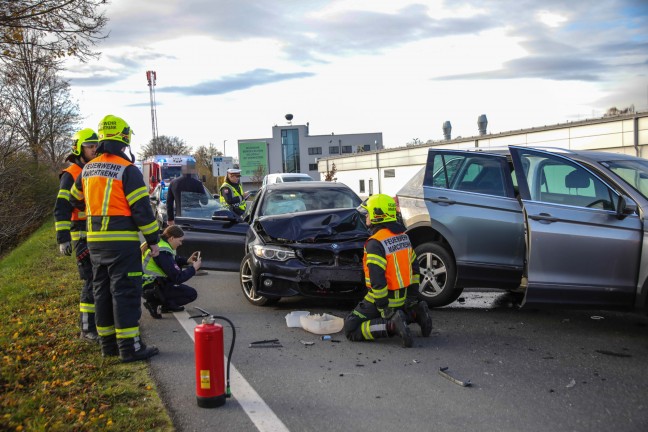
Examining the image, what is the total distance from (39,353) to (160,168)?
941 inches

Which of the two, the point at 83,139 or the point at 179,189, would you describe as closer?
the point at 83,139

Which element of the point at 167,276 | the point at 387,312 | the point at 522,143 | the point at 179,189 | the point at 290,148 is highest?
the point at 290,148

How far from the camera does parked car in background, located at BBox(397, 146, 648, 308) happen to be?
571 cm

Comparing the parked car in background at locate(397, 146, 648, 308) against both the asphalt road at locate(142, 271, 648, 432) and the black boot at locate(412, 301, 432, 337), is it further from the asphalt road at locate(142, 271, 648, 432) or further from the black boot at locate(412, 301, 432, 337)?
the black boot at locate(412, 301, 432, 337)

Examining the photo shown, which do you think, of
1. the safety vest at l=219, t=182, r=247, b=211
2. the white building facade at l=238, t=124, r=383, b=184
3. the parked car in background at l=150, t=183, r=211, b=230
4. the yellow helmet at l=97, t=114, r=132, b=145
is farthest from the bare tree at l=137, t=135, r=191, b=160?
the yellow helmet at l=97, t=114, r=132, b=145

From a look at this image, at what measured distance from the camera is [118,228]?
5.19m

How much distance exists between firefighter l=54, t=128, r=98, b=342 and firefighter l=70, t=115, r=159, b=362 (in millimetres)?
767

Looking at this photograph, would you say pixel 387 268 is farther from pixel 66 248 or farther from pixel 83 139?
pixel 83 139

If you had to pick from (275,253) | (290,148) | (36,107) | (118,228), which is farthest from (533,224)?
(290,148)

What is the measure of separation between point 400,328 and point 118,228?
271cm

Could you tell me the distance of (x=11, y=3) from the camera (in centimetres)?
856

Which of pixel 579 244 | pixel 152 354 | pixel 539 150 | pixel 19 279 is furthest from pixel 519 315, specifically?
pixel 19 279

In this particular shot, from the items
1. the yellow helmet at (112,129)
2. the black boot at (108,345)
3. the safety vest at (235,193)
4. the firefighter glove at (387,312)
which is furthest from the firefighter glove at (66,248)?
the safety vest at (235,193)

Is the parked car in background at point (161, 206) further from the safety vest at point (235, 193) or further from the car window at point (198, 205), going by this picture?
the safety vest at point (235, 193)
